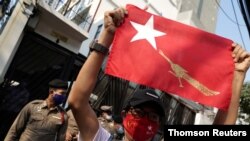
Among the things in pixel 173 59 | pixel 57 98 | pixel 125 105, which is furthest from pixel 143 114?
pixel 57 98

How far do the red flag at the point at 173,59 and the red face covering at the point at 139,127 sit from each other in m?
0.61

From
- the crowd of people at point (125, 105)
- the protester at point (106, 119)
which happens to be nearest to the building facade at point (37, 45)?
the protester at point (106, 119)

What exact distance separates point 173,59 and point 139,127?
1.06m

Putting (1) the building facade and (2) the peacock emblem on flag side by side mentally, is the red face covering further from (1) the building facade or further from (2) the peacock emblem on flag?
(1) the building facade

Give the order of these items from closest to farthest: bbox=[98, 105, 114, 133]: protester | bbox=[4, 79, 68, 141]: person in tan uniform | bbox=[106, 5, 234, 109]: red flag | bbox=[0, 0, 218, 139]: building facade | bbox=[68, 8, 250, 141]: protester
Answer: bbox=[68, 8, 250, 141]: protester → bbox=[106, 5, 234, 109]: red flag → bbox=[4, 79, 68, 141]: person in tan uniform → bbox=[98, 105, 114, 133]: protester → bbox=[0, 0, 218, 139]: building facade

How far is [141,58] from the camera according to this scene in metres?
2.96

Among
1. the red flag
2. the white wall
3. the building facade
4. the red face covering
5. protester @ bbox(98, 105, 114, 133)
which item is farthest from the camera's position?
the building facade

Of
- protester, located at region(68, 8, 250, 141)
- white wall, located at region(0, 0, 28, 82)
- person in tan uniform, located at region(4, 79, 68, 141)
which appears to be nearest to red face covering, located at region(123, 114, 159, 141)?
protester, located at region(68, 8, 250, 141)

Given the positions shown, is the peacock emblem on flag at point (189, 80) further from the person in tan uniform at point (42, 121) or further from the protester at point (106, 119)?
the protester at point (106, 119)

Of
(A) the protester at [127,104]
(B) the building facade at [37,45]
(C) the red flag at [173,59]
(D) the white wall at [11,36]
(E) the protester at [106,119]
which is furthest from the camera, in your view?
(B) the building facade at [37,45]

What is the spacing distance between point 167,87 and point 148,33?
1.94 ft

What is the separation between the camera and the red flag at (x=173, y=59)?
285 centimetres

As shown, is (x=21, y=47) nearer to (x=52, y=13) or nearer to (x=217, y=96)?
(x=52, y=13)

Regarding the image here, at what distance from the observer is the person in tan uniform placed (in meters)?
4.43
